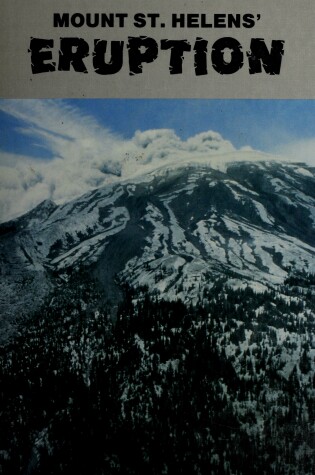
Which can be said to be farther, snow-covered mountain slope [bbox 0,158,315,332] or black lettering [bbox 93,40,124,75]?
snow-covered mountain slope [bbox 0,158,315,332]

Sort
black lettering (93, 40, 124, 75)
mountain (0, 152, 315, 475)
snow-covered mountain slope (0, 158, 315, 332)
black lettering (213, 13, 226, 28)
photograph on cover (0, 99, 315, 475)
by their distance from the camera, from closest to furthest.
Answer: black lettering (213, 13, 226, 28) < black lettering (93, 40, 124, 75) < photograph on cover (0, 99, 315, 475) < mountain (0, 152, 315, 475) < snow-covered mountain slope (0, 158, 315, 332)

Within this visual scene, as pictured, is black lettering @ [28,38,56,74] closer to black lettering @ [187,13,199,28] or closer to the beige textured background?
the beige textured background

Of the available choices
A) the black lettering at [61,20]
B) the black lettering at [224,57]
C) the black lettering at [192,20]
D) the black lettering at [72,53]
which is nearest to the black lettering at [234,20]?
the black lettering at [224,57]

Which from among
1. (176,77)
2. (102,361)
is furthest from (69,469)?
(176,77)

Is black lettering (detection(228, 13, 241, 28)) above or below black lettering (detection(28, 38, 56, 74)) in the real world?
above

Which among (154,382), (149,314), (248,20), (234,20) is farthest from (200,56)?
(154,382)

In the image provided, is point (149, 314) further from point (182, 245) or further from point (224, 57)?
point (224, 57)

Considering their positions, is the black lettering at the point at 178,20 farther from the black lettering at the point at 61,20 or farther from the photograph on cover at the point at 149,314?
the black lettering at the point at 61,20

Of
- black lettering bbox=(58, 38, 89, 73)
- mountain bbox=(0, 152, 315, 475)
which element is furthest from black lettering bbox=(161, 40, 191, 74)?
mountain bbox=(0, 152, 315, 475)
